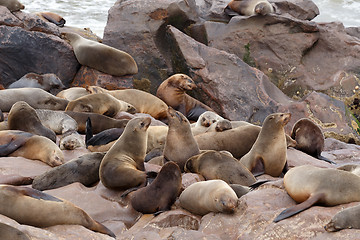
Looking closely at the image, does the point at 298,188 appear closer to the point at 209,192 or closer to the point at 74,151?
the point at 209,192

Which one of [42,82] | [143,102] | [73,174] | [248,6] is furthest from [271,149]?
[248,6]

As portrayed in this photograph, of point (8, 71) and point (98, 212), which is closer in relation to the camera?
point (98, 212)

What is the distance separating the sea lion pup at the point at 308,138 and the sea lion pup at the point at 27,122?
3460 mm

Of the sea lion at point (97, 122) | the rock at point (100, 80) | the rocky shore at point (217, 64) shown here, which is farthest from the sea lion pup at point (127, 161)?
the rock at point (100, 80)

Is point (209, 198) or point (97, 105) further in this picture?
point (97, 105)

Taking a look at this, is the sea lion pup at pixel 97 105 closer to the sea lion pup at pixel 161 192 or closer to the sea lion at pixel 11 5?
the sea lion pup at pixel 161 192

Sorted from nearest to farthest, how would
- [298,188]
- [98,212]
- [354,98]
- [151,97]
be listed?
[298,188] → [98,212] → [151,97] → [354,98]

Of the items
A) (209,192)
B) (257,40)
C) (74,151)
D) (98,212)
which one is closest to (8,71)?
(74,151)

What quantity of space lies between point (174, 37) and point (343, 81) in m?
4.10

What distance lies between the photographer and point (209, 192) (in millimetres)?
4484

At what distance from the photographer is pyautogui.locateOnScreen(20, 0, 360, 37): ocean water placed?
2181 centimetres

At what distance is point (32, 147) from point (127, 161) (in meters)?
1.45

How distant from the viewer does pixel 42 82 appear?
9812 millimetres

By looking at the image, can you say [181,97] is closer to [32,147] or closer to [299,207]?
[32,147]
